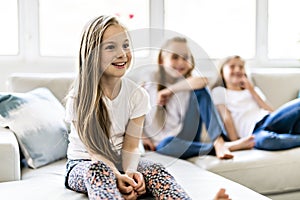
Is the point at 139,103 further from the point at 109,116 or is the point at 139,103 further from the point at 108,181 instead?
the point at 108,181

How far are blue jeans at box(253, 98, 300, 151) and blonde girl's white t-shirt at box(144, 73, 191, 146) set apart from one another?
19.5 inches

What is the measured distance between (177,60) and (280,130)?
2.38 ft

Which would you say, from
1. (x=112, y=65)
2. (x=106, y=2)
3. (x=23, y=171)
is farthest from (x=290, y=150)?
(x=106, y=2)

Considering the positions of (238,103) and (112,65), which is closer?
(112,65)

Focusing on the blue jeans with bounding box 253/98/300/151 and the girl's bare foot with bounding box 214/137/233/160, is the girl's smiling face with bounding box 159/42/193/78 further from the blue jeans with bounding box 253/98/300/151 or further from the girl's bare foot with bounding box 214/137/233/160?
the blue jeans with bounding box 253/98/300/151

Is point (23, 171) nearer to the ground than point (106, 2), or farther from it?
nearer to the ground

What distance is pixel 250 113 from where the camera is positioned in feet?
9.81

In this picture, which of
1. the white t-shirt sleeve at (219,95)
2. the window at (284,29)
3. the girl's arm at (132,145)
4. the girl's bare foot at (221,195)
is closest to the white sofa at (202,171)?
the girl's bare foot at (221,195)

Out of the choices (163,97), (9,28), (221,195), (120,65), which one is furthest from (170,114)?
(9,28)

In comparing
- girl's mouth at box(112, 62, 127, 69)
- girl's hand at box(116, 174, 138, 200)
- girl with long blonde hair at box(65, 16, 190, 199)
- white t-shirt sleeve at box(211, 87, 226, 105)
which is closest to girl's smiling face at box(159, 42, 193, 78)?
white t-shirt sleeve at box(211, 87, 226, 105)

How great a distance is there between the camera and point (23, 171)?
2.31 metres

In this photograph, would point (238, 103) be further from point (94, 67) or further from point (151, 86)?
point (94, 67)

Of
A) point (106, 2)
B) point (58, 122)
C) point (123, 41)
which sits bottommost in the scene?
point (58, 122)

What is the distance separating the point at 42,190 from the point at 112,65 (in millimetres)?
533
